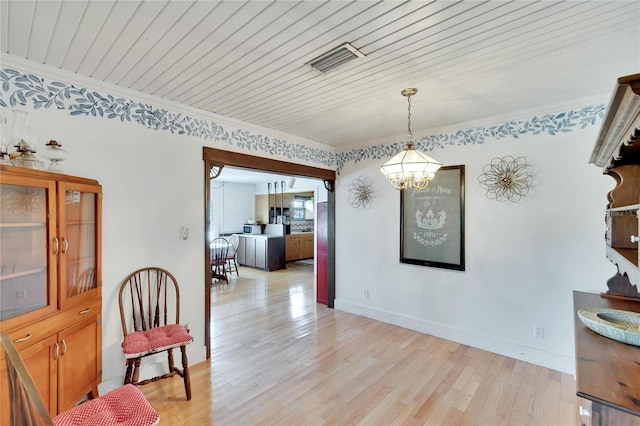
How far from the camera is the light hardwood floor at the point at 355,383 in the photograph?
2.20m

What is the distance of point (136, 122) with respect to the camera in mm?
2584

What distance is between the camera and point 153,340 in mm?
2342

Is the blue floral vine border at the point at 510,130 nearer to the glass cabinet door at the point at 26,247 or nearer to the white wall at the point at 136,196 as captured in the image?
the white wall at the point at 136,196

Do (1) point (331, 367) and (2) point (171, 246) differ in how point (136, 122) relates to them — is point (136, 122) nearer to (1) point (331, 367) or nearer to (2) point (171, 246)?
(2) point (171, 246)

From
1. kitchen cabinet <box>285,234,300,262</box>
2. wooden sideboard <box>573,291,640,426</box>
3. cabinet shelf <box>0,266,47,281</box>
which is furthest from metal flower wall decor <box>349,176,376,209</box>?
kitchen cabinet <box>285,234,300,262</box>

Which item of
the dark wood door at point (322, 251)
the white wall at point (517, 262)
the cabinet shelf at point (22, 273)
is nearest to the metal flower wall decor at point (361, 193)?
the white wall at point (517, 262)

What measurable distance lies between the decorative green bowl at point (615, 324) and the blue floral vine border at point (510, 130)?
2.11 meters

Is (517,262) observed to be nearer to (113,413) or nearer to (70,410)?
(113,413)

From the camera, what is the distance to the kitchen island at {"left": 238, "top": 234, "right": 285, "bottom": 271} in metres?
7.79

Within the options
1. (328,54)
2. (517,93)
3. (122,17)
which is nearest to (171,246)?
(122,17)

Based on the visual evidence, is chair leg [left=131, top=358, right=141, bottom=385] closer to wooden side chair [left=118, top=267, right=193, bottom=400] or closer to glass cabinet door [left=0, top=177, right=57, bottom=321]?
wooden side chair [left=118, top=267, right=193, bottom=400]

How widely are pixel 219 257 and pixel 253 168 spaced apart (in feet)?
12.2

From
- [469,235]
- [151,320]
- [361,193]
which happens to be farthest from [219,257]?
[469,235]

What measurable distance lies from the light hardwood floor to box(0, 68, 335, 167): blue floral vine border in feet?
5.93
